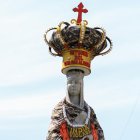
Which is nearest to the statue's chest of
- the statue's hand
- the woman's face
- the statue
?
the statue

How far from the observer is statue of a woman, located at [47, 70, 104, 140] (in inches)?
437

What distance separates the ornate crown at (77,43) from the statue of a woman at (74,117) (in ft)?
0.63

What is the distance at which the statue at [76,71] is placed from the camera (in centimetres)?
1126

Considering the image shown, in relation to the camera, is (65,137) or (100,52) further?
(100,52)

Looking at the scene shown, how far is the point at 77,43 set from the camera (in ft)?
37.5

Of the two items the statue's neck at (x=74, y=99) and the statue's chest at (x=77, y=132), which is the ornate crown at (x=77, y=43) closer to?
the statue's neck at (x=74, y=99)

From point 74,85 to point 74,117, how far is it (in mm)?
603

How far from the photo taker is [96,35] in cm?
1151

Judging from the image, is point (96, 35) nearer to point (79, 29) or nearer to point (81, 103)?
point (79, 29)

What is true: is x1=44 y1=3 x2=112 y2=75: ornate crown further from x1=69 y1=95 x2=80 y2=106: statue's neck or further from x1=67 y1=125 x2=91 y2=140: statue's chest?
x1=67 y1=125 x2=91 y2=140: statue's chest

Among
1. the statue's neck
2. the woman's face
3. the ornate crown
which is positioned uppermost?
the ornate crown

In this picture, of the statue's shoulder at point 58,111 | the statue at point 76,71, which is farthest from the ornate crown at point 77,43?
the statue's shoulder at point 58,111

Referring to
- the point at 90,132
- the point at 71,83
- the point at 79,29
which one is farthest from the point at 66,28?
the point at 90,132

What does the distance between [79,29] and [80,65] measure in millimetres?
683
